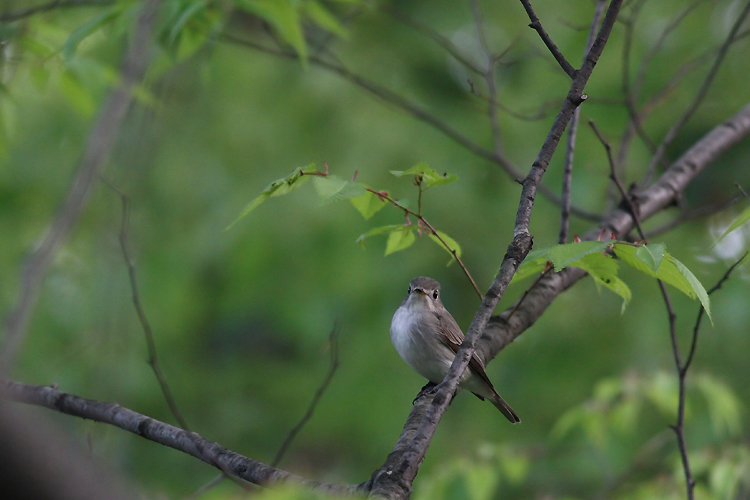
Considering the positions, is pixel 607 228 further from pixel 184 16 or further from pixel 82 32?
pixel 82 32

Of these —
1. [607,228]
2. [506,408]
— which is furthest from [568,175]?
[506,408]

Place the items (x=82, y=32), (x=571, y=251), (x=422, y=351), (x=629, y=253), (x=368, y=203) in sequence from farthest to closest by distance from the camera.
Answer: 1. (x=422, y=351)
2. (x=82, y=32)
3. (x=368, y=203)
4. (x=629, y=253)
5. (x=571, y=251)

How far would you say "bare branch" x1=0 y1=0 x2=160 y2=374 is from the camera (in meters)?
1.52

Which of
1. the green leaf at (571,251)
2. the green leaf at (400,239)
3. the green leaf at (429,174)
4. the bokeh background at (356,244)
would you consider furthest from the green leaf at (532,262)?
Result: the bokeh background at (356,244)

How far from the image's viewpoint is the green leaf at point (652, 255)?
65.5 inches

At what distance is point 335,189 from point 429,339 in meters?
1.97

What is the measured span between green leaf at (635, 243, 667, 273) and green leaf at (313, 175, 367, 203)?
0.76m

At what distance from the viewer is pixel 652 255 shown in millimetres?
1687

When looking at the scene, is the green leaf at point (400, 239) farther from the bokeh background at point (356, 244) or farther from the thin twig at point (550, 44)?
the bokeh background at point (356, 244)

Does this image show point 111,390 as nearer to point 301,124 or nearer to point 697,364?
point 301,124

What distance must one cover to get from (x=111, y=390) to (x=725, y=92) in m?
6.04

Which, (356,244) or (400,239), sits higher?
(356,244)

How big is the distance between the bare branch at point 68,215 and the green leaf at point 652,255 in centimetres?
144

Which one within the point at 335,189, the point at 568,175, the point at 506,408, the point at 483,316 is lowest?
the point at 483,316
